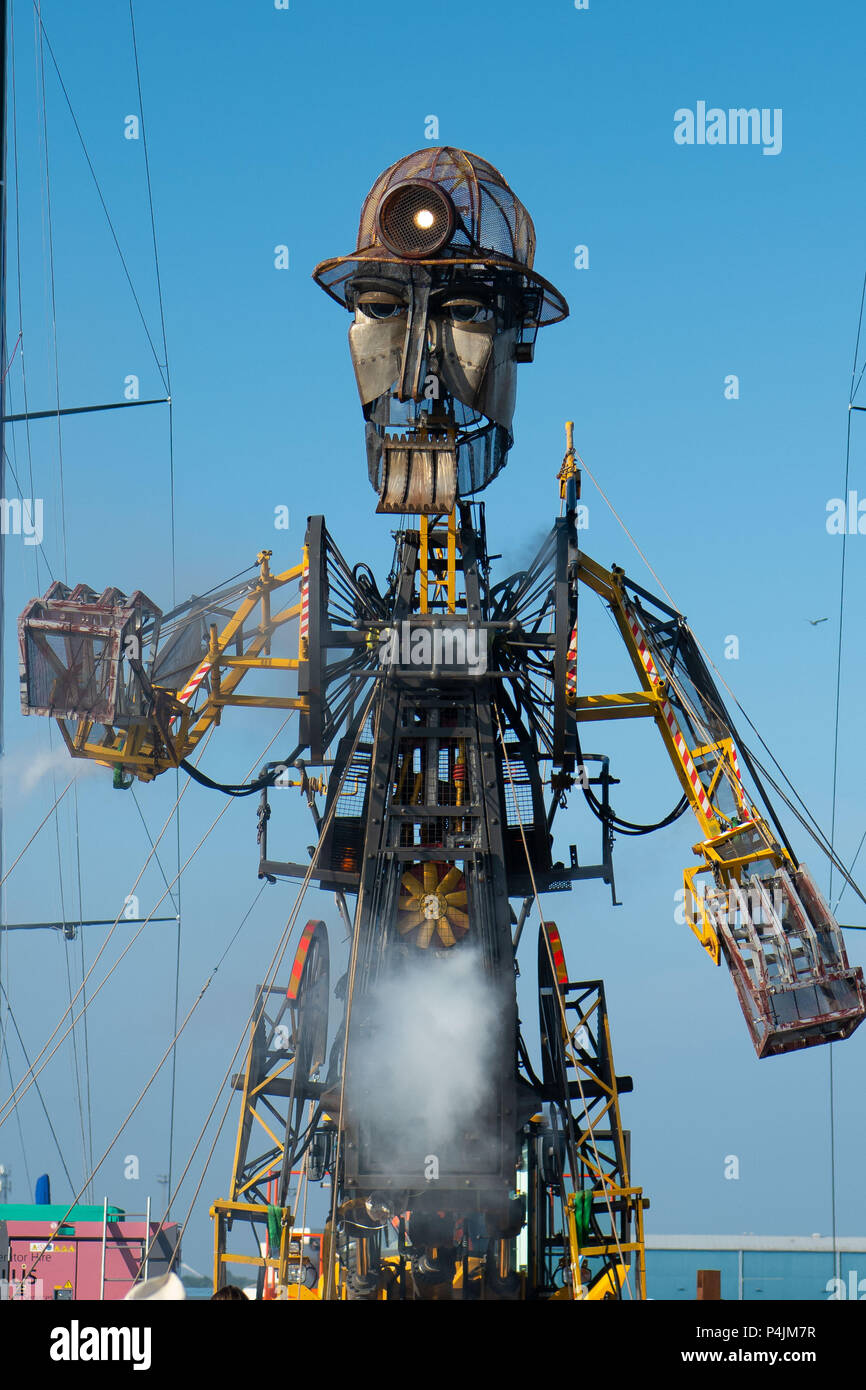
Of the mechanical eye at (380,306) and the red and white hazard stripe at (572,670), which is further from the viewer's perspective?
the mechanical eye at (380,306)

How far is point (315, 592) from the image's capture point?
25719 millimetres

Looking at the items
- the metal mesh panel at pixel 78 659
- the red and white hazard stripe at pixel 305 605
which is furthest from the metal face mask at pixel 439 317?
the metal mesh panel at pixel 78 659

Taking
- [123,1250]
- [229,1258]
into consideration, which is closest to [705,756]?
[229,1258]

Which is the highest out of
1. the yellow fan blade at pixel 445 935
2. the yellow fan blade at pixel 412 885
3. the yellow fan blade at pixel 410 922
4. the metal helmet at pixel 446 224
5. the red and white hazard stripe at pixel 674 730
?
the metal helmet at pixel 446 224

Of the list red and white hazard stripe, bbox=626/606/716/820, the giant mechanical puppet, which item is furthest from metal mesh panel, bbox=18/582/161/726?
red and white hazard stripe, bbox=626/606/716/820

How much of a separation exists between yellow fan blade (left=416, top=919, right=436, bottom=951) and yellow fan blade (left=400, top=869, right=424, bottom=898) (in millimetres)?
459

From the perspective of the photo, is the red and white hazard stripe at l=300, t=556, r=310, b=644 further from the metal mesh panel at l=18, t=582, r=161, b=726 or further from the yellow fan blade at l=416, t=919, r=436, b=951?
the yellow fan blade at l=416, t=919, r=436, b=951

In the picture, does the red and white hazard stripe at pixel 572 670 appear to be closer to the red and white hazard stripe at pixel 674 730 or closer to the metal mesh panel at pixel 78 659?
the red and white hazard stripe at pixel 674 730

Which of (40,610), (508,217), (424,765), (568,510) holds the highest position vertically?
(508,217)

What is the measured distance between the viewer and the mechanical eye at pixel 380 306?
27.7m

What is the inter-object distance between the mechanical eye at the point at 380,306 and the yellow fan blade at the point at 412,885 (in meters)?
8.79

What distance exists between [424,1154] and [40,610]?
31.0ft

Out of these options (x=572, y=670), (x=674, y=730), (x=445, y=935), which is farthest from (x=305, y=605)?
(x=674, y=730)
